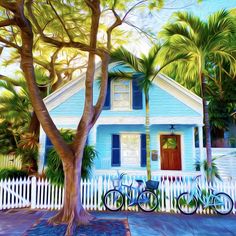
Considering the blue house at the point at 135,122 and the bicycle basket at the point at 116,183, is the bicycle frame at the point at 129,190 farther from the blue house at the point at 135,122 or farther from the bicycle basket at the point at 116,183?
the blue house at the point at 135,122

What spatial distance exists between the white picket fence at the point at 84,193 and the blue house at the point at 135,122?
2197 mm

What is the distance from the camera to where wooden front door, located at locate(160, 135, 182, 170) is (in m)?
10.9

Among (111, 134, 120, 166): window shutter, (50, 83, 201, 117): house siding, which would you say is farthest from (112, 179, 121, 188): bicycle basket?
(50, 83, 201, 117): house siding

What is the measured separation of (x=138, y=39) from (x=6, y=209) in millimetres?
8644

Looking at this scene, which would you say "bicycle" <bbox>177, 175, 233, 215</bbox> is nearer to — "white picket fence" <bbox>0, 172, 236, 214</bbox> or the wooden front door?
"white picket fence" <bbox>0, 172, 236, 214</bbox>

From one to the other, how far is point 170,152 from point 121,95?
3.98 m

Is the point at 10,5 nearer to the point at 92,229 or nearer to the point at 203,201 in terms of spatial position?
the point at 92,229

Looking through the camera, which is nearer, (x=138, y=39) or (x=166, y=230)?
(x=166, y=230)

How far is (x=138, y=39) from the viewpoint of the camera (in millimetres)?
9344

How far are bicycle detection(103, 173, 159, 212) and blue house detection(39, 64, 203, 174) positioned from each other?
2.85 m

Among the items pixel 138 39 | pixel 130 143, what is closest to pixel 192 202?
pixel 130 143

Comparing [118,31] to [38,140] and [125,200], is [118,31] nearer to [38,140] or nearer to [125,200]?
[38,140]

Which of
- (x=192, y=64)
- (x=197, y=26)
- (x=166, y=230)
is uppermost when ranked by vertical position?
(x=197, y=26)

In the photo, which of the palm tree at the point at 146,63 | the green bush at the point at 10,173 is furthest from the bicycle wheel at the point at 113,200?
the green bush at the point at 10,173
